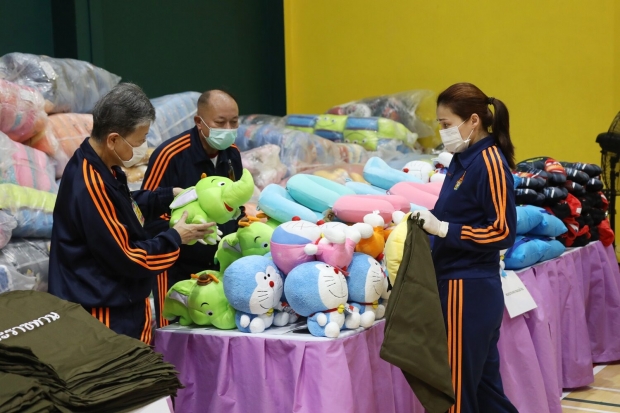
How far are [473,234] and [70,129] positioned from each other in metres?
2.10

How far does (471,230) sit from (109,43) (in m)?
3.34

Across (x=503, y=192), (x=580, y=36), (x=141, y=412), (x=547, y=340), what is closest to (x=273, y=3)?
(x=580, y=36)

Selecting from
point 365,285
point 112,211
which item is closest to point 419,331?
point 365,285

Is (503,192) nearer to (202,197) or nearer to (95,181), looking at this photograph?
(202,197)

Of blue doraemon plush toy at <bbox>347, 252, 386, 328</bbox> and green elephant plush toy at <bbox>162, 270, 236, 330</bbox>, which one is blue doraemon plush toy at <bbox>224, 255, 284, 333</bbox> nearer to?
green elephant plush toy at <bbox>162, 270, 236, 330</bbox>

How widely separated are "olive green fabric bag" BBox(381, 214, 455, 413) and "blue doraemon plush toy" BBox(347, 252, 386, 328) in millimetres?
238

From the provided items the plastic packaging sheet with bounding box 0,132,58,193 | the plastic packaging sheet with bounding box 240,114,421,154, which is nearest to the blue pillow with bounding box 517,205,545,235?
the plastic packaging sheet with bounding box 240,114,421,154

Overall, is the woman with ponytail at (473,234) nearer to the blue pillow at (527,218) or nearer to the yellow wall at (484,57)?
the blue pillow at (527,218)

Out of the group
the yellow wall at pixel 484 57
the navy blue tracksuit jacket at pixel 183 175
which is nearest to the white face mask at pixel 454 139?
the navy blue tracksuit jacket at pixel 183 175

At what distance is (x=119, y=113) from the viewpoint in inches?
94.3

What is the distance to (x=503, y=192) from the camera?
8.75 feet

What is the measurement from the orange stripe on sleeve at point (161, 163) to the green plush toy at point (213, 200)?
38cm

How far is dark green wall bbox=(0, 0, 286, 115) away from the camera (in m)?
4.89

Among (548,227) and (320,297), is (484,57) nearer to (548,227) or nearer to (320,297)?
(548,227)
